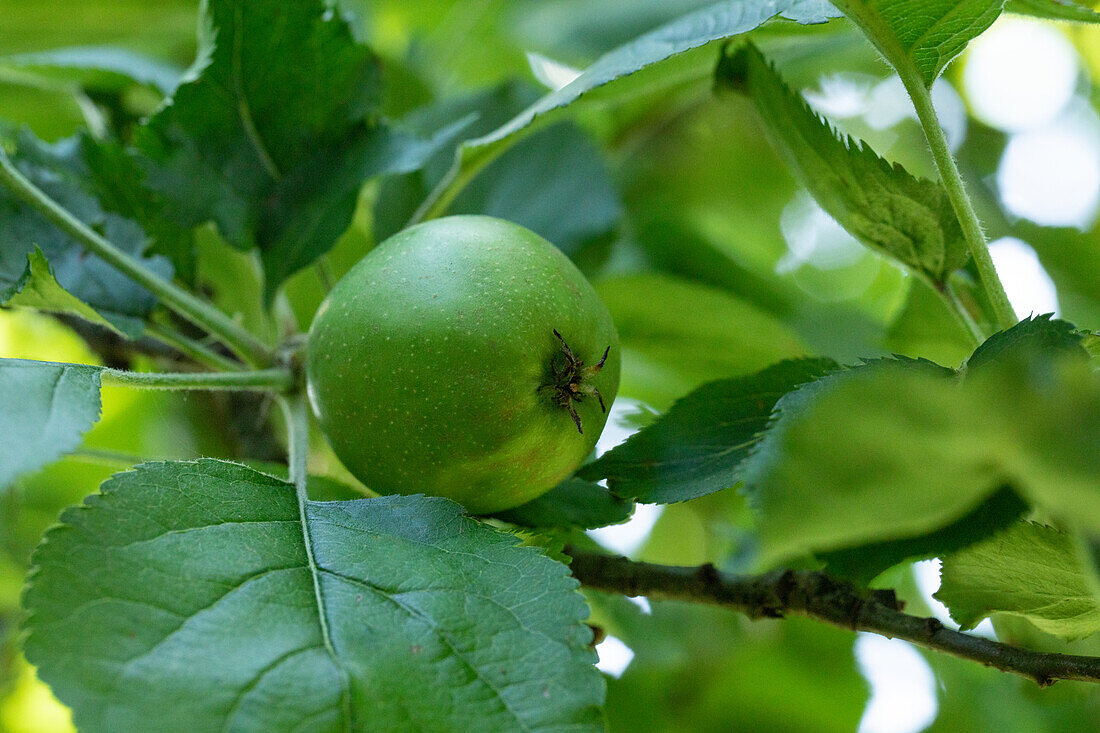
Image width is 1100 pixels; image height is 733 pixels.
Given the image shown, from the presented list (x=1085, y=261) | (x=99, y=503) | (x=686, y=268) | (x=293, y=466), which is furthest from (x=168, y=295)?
(x=1085, y=261)

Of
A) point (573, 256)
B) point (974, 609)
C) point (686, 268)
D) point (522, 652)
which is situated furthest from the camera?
point (686, 268)

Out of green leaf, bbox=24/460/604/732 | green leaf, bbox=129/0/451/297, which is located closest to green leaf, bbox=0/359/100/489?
green leaf, bbox=24/460/604/732

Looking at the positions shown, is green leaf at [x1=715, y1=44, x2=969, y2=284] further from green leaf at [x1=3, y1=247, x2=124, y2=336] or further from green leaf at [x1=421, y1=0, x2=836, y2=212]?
green leaf at [x1=3, y1=247, x2=124, y2=336]

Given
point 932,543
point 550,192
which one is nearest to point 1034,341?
point 932,543

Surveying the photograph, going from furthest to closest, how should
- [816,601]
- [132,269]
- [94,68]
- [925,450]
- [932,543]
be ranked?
[94,68]
[132,269]
[816,601]
[932,543]
[925,450]

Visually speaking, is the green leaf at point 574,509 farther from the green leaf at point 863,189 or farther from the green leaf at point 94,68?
the green leaf at point 94,68

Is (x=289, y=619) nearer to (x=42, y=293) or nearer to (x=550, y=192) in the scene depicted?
(x=42, y=293)

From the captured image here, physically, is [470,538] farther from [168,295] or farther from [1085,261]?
[1085,261]
